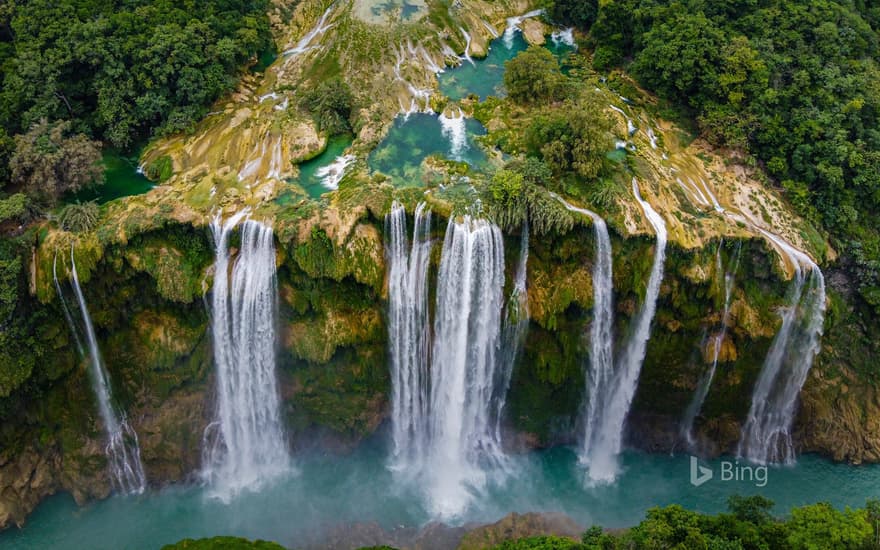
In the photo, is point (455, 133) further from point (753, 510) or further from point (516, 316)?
point (753, 510)

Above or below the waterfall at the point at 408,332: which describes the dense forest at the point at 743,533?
below

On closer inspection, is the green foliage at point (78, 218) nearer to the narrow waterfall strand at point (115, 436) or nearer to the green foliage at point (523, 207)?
the narrow waterfall strand at point (115, 436)

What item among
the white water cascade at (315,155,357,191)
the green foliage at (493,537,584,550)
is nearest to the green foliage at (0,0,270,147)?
the white water cascade at (315,155,357,191)

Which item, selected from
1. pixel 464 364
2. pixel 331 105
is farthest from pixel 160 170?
pixel 464 364

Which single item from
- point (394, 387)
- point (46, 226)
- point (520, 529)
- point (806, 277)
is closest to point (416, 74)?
point (394, 387)

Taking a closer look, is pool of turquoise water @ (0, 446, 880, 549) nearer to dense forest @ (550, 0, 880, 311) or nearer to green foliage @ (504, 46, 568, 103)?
dense forest @ (550, 0, 880, 311)

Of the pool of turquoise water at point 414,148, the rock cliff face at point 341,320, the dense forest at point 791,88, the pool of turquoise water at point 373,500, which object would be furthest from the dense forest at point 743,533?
the pool of turquoise water at point 414,148

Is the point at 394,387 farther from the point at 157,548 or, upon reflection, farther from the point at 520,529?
the point at 157,548
